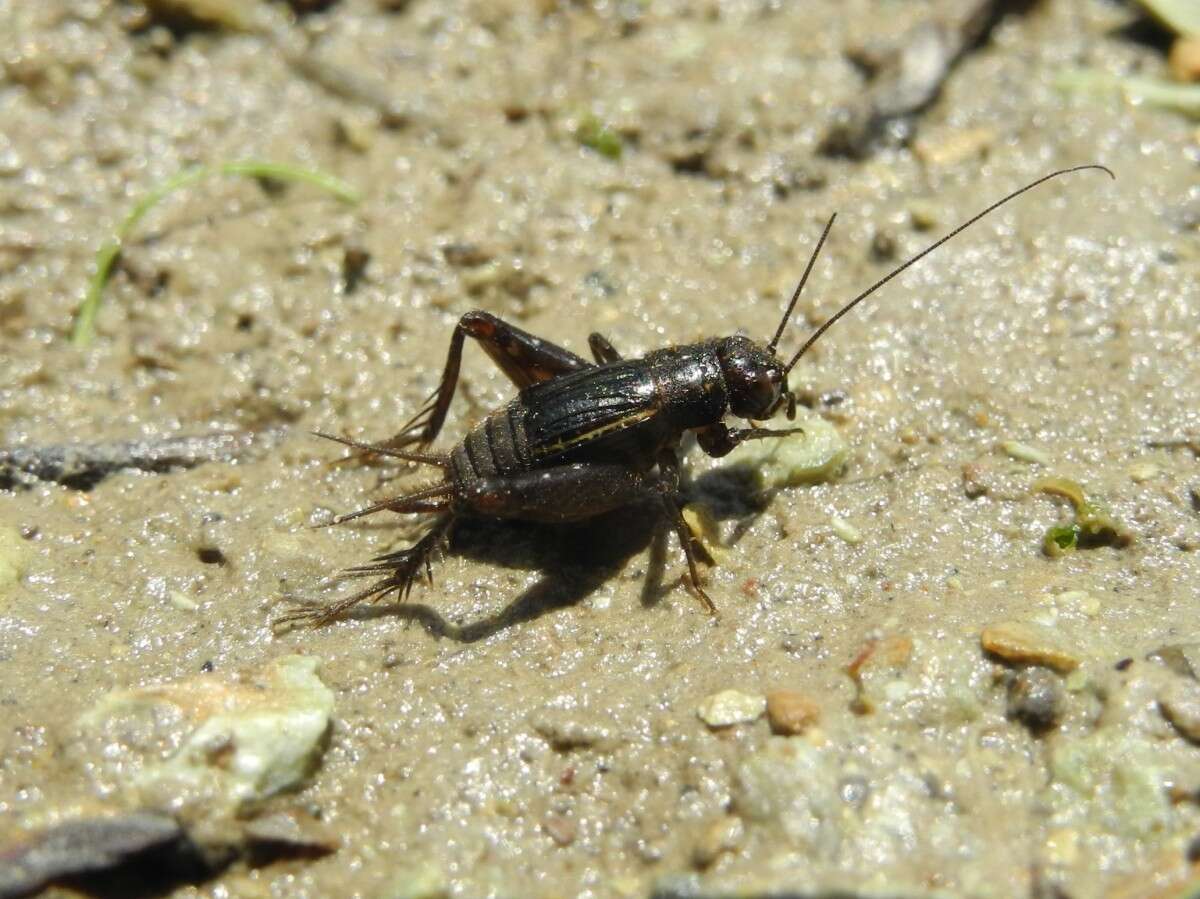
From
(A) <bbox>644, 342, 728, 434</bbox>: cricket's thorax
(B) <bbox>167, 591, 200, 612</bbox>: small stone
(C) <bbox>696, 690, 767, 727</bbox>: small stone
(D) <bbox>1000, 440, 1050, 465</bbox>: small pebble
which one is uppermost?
(A) <bbox>644, 342, 728, 434</bbox>: cricket's thorax

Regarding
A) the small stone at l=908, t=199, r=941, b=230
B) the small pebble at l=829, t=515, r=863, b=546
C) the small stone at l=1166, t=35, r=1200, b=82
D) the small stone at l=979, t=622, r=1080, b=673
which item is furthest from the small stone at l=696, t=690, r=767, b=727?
the small stone at l=1166, t=35, r=1200, b=82

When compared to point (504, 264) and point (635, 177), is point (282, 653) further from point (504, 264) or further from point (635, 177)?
point (635, 177)

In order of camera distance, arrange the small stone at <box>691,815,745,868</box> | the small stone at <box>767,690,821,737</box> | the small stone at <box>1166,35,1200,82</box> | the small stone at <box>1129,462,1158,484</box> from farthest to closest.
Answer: the small stone at <box>1166,35,1200,82</box> < the small stone at <box>1129,462,1158,484</box> < the small stone at <box>767,690,821,737</box> < the small stone at <box>691,815,745,868</box>

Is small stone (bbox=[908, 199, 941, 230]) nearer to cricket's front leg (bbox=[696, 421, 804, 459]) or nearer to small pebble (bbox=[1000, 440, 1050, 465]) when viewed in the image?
small pebble (bbox=[1000, 440, 1050, 465])

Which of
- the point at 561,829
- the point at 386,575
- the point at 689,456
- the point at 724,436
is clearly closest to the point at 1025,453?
the point at 724,436

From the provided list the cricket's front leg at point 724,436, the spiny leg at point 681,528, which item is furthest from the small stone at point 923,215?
the spiny leg at point 681,528

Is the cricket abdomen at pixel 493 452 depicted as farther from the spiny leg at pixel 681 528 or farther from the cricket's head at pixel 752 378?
the cricket's head at pixel 752 378
